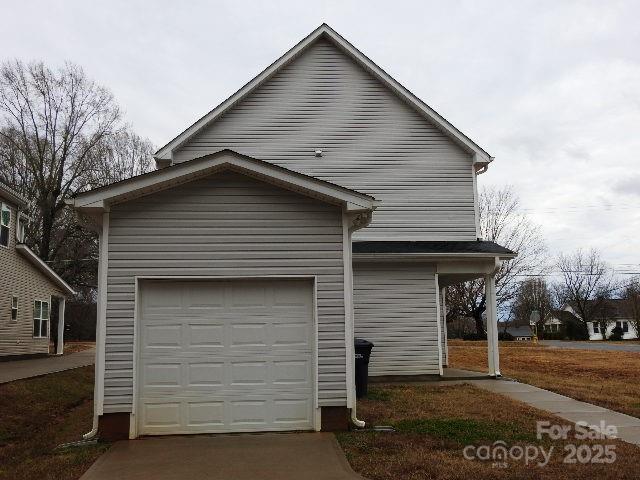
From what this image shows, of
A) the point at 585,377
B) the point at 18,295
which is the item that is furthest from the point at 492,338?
the point at 18,295

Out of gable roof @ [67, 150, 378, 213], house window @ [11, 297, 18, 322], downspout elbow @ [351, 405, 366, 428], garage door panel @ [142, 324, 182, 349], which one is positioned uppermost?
gable roof @ [67, 150, 378, 213]

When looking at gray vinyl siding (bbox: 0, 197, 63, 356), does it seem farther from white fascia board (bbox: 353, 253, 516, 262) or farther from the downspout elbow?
the downspout elbow

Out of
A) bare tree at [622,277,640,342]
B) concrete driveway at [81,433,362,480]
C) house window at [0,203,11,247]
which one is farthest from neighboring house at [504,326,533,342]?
concrete driveway at [81,433,362,480]

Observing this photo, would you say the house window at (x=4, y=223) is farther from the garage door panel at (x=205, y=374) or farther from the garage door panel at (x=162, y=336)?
the garage door panel at (x=205, y=374)

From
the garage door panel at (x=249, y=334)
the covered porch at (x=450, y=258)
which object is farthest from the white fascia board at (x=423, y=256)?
the garage door panel at (x=249, y=334)

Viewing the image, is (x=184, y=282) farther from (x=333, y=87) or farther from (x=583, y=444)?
(x=333, y=87)

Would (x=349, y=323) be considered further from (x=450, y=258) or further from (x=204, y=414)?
(x=450, y=258)

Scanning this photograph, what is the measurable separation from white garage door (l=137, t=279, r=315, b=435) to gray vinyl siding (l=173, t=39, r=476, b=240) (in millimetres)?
6892

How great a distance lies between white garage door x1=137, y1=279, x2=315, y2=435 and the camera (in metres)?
8.73

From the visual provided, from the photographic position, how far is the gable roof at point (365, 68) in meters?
15.7

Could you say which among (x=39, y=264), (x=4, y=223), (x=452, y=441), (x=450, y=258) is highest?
(x=4, y=223)

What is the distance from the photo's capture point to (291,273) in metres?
8.98

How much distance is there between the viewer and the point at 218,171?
9.05 meters

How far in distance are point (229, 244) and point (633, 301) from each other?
72.9 meters
